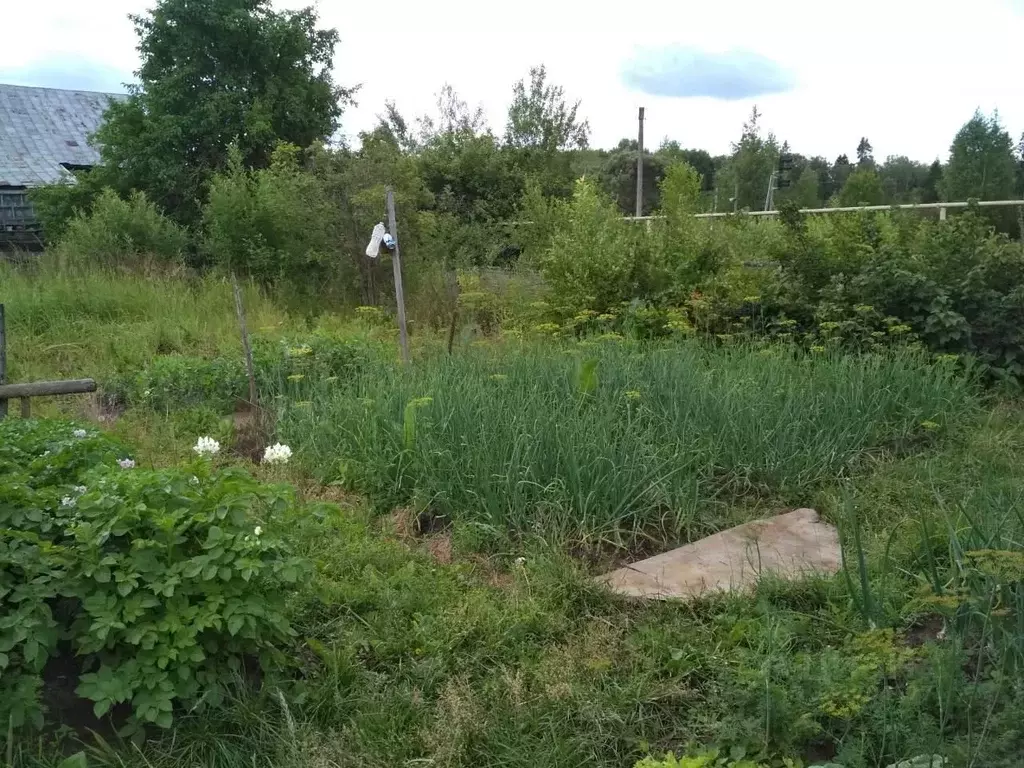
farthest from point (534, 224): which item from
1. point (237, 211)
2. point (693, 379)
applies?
point (693, 379)

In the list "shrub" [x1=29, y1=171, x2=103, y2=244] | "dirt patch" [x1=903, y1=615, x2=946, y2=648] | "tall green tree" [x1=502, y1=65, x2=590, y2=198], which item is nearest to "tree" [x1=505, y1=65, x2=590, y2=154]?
"tall green tree" [x1=502, y1=65, x2=590, y2=198]

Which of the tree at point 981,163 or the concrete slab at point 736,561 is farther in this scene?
the tree at point 981,163

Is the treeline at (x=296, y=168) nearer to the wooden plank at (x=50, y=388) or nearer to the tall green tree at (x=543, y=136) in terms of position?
the tall green tree at (x=543, y=136)

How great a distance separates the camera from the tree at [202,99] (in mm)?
15734

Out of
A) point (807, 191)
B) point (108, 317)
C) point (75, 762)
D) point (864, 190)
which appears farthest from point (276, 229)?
point (807, 191)

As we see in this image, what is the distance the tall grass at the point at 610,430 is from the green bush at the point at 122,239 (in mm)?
6656

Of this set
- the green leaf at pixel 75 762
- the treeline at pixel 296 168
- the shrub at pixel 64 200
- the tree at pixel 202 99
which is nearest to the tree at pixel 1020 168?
the treeline at pixel 296 168

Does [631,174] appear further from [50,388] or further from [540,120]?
[50,388]

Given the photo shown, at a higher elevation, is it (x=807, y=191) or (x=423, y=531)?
(x=807, y=191)

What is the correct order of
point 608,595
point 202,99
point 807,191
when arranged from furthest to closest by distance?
point 807,191, point 202,99, point 608,595

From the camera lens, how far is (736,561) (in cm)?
343

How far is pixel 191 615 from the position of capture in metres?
2.22

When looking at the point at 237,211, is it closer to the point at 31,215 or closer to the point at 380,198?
the point at 380,198

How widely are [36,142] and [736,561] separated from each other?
24750 millimetres
